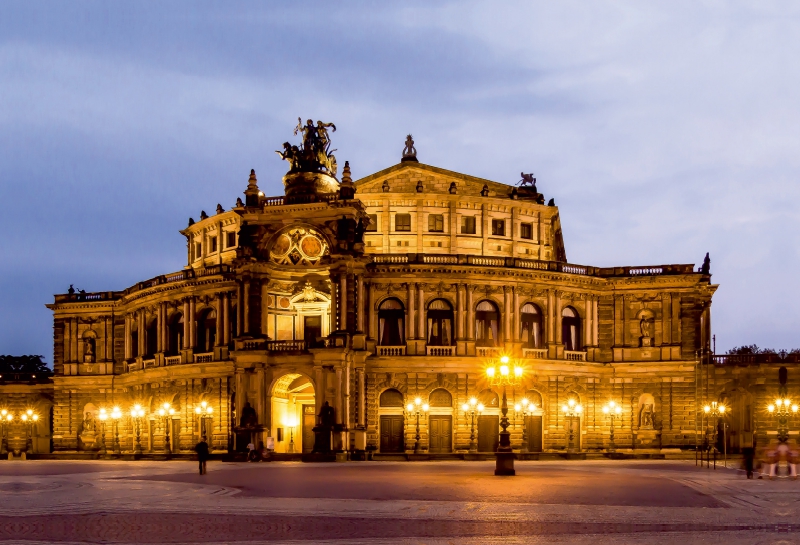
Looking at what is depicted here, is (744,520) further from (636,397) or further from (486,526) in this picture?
(636,397)

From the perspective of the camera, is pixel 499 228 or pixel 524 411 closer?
pixel 524 411

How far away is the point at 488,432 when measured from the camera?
82.3 metres

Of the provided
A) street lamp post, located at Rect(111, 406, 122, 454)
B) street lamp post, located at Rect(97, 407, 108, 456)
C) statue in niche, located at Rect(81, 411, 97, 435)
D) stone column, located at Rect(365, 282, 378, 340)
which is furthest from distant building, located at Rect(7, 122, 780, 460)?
statue in niche, located at Rect(81, 411, 97, 435)

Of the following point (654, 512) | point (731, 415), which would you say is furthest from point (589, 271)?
point (654, 512)

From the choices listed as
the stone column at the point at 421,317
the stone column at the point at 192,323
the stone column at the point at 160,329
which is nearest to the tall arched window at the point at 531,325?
the stone column at the point at 421,317

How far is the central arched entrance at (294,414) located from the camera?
81.1 meters

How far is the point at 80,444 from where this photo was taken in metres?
95.8

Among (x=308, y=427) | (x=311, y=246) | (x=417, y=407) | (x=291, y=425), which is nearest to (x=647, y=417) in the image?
(x=417, y=407)

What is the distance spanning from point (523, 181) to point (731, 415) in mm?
25577

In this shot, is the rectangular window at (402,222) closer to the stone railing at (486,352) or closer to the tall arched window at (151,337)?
the stone railing at (486,352)

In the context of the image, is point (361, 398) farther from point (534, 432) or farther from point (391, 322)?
point (534, 432)

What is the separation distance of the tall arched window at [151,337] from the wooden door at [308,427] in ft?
52.5

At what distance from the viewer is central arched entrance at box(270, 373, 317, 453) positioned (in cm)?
8106

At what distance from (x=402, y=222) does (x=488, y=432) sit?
725 inches
